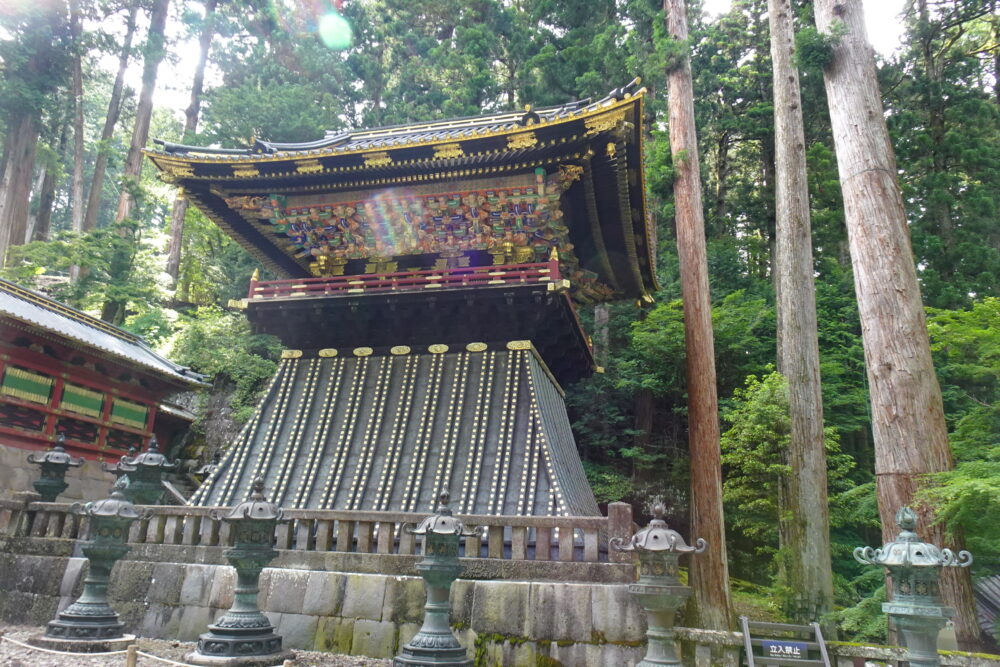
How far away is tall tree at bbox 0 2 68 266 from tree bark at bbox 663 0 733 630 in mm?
21321

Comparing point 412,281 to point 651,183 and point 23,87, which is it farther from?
point 23,87

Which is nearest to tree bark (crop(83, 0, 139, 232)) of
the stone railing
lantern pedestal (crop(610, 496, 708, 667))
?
the stone railing

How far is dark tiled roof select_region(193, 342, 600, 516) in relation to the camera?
895 cm

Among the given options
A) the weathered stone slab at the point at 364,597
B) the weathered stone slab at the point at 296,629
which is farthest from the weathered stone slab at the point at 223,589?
the weathered stone slab at the point at 364,597

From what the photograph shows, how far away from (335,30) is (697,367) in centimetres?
2337

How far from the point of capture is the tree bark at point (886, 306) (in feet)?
21.1

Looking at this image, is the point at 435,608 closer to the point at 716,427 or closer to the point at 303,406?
the point at 303,406

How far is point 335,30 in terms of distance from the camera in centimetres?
2691

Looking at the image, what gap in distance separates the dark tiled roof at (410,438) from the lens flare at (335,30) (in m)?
20.5

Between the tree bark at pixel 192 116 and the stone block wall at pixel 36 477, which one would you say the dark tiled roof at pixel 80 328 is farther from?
the tree bark at pixel 192 116

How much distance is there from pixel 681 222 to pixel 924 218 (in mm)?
11106

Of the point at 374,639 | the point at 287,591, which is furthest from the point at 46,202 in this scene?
the point at 374,639

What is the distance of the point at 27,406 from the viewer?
12.8 meters

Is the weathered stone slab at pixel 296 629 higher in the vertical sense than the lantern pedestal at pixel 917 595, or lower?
lower
